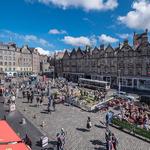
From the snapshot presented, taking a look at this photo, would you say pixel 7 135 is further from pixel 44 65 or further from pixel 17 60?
pixel 44 65

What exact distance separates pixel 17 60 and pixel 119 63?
56112 mm

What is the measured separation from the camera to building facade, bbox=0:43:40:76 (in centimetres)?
10006

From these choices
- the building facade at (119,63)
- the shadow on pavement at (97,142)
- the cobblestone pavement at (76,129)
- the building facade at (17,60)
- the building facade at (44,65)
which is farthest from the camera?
the building facade at (44,65)

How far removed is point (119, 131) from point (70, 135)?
16.3ft

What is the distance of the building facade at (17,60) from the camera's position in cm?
10006

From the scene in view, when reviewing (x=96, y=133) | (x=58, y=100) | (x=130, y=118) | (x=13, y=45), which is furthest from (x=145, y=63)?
(x=13, y=45)

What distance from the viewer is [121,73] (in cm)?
6412

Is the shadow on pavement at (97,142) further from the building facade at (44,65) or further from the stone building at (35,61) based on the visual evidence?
the building facade at (44,65)

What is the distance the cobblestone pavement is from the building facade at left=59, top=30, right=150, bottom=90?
25.1 meters

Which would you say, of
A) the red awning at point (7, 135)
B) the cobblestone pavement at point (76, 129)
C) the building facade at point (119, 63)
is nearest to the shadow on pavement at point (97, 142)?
the cobblestone pavement at point (76, 129)

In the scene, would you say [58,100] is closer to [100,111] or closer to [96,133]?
[100,111]

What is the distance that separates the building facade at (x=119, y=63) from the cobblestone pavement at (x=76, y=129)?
25.1 m

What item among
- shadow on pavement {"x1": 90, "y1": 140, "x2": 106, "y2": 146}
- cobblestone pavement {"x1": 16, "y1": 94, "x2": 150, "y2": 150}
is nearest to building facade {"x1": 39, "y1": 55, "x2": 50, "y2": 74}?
cobblestone pavement {"x1": 16, "y1": 94, "x2": 150, "y2": 150}

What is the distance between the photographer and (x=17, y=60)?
4178 inches
